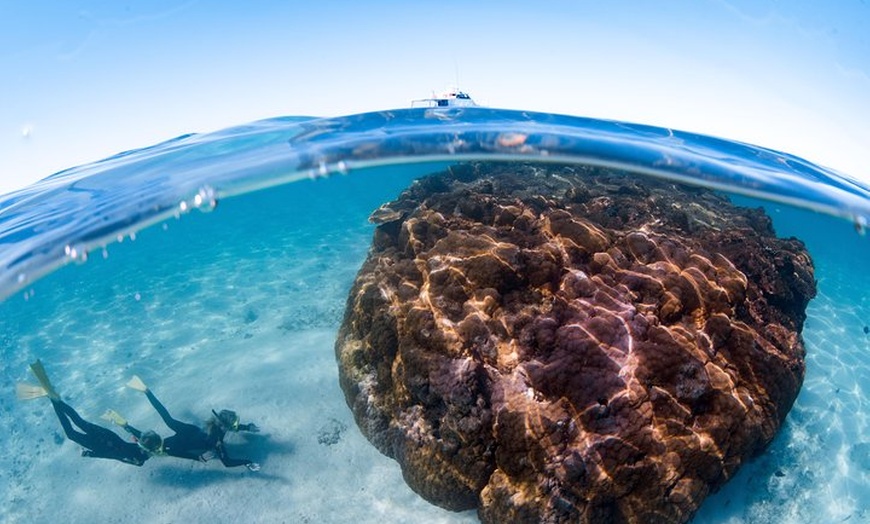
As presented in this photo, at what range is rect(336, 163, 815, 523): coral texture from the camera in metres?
5.23

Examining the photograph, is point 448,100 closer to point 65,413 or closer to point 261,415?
point 261,415

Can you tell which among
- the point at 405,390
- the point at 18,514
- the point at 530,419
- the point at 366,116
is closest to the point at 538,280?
the point at 530,419

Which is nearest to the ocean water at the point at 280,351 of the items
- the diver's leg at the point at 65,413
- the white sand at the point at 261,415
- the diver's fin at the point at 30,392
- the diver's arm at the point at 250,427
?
the white sand at the point at 261,415

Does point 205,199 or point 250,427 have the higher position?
point 205,199

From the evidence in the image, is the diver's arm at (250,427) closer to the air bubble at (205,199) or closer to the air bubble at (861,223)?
the air bubble at (205,199)

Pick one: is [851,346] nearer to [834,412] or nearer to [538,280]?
[834,412]

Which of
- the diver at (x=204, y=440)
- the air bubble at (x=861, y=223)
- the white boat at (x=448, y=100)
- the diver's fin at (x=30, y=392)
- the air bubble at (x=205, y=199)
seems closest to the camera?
the diver at (x=204, y=440)

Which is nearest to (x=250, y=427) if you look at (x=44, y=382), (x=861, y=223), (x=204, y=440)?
(x=204, y=440)

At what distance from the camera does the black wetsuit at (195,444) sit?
8.49 meters

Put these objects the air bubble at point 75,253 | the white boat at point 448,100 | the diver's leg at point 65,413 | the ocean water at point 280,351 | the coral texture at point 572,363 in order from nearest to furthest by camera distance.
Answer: the coral texture at point 572,363, the ocean water at point 280,351, the diver's leg at point 65,413, the air bubble at point 75,253, the white boat at point 448,100

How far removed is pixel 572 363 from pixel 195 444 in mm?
7590

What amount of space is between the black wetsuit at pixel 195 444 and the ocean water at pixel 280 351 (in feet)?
1.10

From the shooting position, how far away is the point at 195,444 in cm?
862

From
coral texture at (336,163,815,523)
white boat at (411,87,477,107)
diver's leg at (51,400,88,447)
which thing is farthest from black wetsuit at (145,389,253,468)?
white boat at (411,87,477,107)
